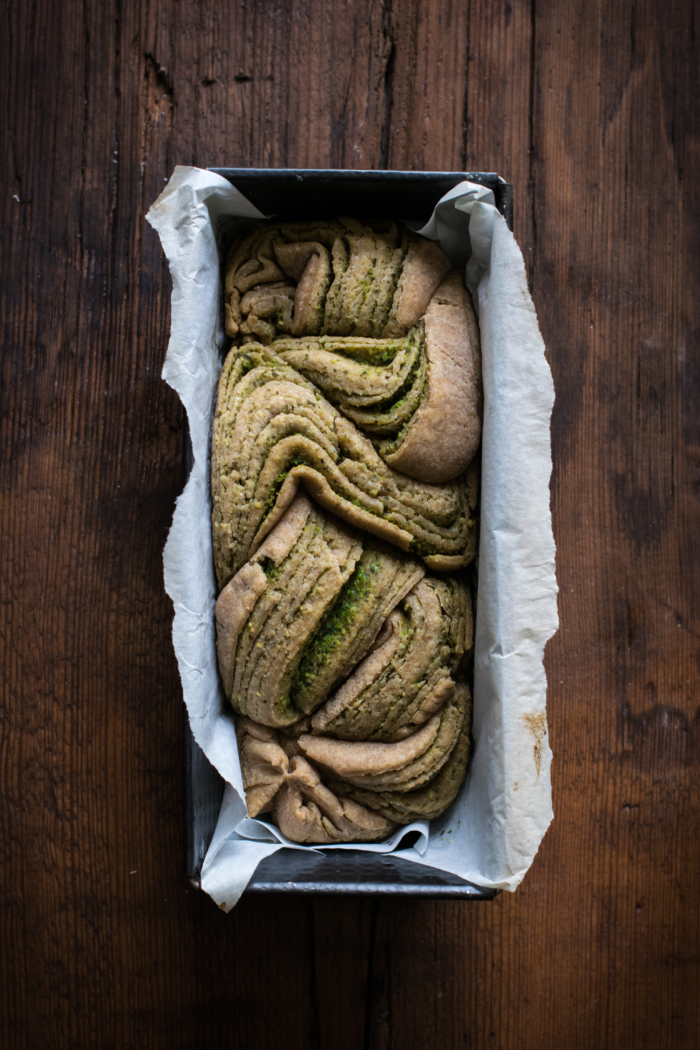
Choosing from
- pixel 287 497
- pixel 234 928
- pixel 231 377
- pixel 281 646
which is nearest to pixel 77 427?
pixel 231 377

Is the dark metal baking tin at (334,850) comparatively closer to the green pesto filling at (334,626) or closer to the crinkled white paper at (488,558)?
the crinkled white paper at (488,558)

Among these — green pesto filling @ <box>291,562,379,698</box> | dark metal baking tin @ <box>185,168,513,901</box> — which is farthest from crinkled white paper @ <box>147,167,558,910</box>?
green pesto filling @ <box>291,562,379,698</box>

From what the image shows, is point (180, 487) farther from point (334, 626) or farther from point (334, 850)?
point (334, 850)

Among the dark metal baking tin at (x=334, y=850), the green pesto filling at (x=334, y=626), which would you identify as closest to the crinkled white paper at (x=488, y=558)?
the dark metal baking tin at (x=334, y=850)

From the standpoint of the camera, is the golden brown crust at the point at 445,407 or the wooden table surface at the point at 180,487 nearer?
the golden brown crust at the point at 445,407

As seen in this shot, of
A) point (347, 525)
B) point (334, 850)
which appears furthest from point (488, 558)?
point (334, 850)

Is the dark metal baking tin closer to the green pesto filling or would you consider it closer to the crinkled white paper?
the crinkled white paper
